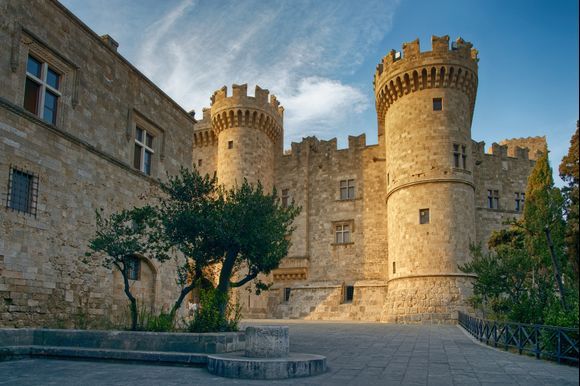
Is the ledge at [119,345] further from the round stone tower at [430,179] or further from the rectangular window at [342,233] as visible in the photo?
the rectangular window at [342,233]

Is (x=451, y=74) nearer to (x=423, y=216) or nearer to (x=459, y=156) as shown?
(x=459, y=156)

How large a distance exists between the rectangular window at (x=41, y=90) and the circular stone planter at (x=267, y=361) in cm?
810

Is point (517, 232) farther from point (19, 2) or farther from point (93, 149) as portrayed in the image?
point (19, 2)

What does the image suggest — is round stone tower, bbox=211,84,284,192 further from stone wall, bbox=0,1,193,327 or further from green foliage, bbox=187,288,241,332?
green foliage, bbox=187,288,241,332

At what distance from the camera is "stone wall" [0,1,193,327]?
37.4 feet

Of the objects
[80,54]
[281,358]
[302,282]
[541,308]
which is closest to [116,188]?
[80,54]

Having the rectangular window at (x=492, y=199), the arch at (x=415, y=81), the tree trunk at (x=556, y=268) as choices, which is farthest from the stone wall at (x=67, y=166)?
the rectangular window at (x=492, y=199)

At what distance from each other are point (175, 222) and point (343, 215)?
62.0 feet

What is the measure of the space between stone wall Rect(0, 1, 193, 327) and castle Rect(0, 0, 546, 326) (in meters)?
0.04

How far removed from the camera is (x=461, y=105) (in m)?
25.6

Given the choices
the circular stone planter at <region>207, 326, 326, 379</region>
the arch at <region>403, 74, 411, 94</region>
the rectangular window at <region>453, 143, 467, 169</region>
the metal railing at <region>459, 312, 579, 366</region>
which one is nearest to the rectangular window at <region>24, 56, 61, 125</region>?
the circular stone planter at <region>207, 326, 326, 379</region>

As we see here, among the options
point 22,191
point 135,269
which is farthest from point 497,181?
point 22,191

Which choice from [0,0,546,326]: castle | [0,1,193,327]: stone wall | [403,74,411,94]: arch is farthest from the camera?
[403,74,411,94]: arch

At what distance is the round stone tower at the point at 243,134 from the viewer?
3119cm
